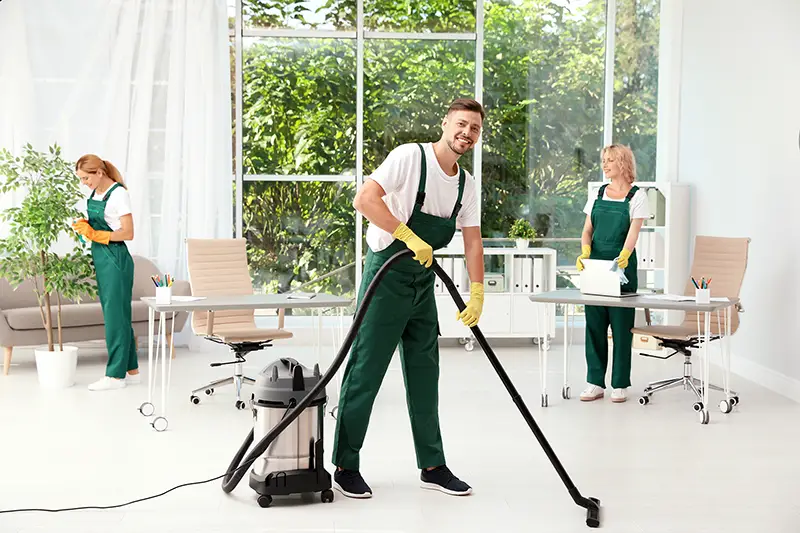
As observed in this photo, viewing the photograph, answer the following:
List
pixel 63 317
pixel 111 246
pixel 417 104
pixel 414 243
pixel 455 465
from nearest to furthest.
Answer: pixel 414 243 < pixel 455 465 < pixel 111 246 < pixel 63 317 < pixel 417 104

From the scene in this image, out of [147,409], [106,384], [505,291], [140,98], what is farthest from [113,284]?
[505,291]

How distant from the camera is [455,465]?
4.62 meters

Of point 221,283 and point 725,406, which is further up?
point 221,283

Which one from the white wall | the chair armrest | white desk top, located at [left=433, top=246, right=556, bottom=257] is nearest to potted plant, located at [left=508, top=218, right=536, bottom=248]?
white desk top, located at [left=433, top=246, right=556, bottom=257]

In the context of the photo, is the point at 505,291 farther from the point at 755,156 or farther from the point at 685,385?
the point at 685,385

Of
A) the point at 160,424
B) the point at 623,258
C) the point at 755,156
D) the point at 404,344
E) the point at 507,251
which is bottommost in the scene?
the point at 160,424

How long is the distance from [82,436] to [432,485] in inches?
81.6

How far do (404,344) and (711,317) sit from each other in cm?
335

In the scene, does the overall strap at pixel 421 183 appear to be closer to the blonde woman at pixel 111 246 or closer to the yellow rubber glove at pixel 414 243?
the yellow rubber glove at pixel 414 243

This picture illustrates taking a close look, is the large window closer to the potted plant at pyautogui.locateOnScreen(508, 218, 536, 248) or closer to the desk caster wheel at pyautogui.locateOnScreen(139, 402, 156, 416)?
the potted plant at pyautogui.locateOnScreen(508, 218, 536, 248)

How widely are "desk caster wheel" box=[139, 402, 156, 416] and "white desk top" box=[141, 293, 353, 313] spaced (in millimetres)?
594

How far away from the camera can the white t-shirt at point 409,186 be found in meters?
3.86

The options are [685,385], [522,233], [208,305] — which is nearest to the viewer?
A: [208,305]

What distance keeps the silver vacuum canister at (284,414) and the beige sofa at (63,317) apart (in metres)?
3.96
